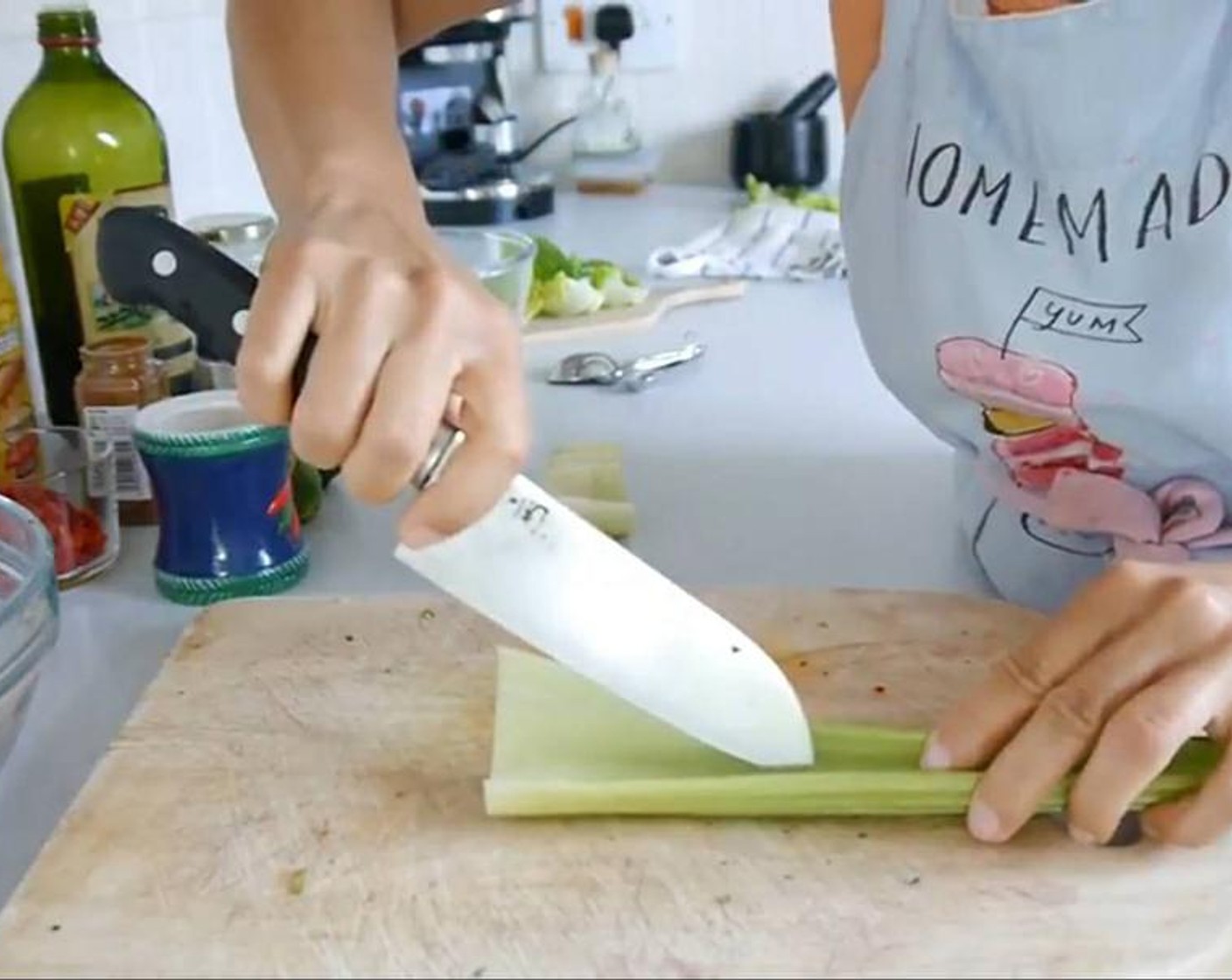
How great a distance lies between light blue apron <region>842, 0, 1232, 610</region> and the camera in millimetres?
733

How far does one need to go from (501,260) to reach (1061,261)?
22.8 inches

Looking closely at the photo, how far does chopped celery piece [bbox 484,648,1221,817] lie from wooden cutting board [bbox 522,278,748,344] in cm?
61

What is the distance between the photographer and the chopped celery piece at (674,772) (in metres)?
0.64

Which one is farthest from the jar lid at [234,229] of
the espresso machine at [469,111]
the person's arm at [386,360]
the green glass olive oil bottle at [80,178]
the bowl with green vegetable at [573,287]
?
the espresso machine at [469,111]

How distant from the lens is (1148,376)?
0.75 metres

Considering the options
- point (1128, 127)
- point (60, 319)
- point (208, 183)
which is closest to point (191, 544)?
point (60, 319)

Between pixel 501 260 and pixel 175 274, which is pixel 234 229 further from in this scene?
pixel 175 274

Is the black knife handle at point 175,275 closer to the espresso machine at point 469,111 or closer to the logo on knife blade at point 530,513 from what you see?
the logo on knife blade at point 530,513

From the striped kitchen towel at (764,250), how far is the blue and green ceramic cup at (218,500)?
67 cm

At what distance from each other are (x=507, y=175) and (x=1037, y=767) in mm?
1212

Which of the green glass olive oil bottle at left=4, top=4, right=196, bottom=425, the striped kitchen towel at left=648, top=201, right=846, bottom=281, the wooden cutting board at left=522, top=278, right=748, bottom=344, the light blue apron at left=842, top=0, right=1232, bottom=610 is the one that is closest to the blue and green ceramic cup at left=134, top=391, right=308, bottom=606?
the green glass olive oil bottle at left=4, top=4, right=196, bottom=425

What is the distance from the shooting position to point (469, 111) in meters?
1.84

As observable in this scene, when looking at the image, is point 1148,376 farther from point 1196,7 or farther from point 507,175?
point 507,175

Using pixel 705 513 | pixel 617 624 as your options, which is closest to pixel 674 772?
pixel 617 624
